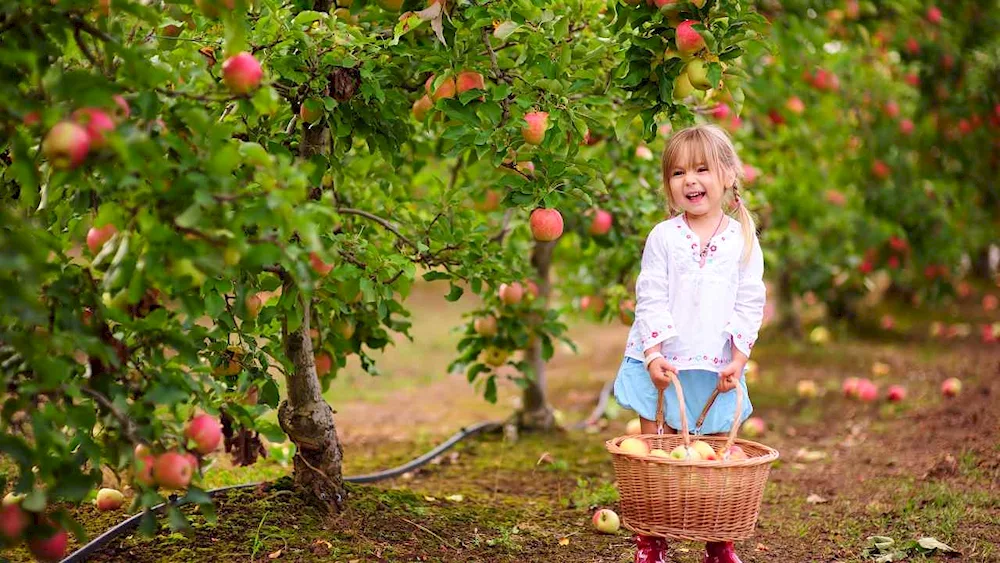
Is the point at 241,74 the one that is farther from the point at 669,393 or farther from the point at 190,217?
the point at 669,393

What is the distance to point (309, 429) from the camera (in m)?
3.15

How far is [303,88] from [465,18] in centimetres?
55

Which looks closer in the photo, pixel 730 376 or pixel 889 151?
pixel 730 376

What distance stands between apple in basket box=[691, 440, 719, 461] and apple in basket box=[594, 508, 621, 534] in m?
0.71

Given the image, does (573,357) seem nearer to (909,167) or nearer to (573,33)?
(909,167)

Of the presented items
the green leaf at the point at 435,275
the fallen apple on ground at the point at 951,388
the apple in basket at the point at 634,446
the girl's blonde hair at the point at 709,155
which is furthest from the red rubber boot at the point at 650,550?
the fallen apple on ground at the point at 951,388

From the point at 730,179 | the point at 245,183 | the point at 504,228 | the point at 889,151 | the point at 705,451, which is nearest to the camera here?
the point at 245,183

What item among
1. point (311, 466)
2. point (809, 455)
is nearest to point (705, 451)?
point (311, 466)

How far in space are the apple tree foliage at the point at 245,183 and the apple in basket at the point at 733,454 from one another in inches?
34.5

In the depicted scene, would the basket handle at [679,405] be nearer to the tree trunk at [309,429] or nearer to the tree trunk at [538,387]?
the tree trunk at [309,429]

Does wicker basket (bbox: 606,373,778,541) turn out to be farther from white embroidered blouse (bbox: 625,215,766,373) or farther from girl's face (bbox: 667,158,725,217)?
girl's face (bbox: 667,158,725,217)

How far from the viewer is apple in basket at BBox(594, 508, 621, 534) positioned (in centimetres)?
340

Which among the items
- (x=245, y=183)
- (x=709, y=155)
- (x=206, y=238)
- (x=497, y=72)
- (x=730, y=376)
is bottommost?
(x=730, y=376)

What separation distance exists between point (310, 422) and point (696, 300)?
1301 mm
